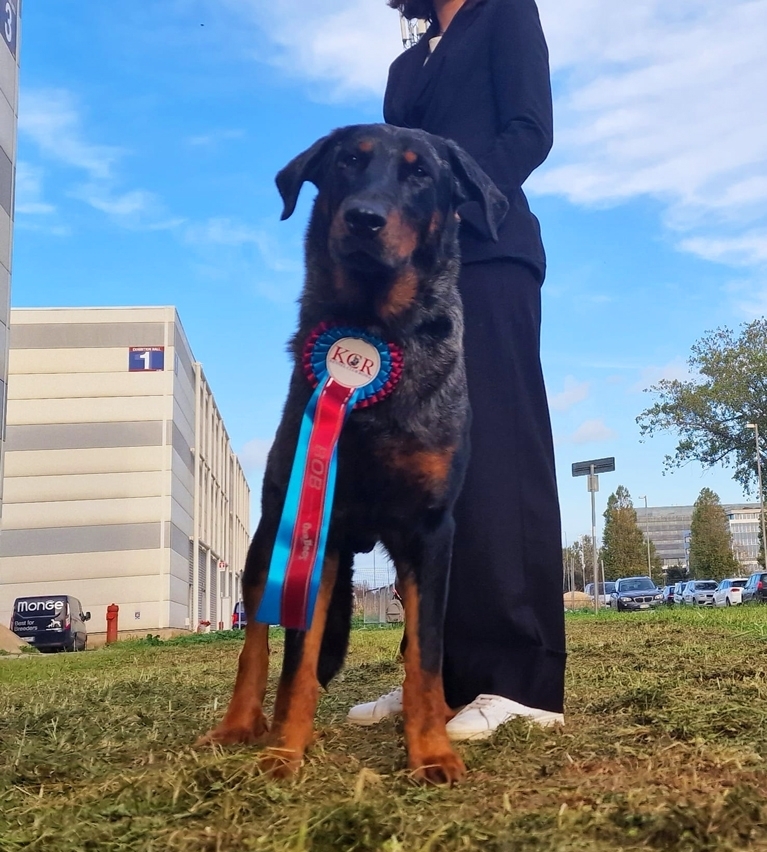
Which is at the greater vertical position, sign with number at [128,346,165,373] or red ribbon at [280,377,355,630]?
sign with number at [128,346,165,373]

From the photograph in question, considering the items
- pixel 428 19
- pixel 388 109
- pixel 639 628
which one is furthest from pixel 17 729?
pixel 639 628

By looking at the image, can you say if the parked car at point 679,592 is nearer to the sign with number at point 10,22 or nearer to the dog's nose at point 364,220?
the sign with number at point 10,22

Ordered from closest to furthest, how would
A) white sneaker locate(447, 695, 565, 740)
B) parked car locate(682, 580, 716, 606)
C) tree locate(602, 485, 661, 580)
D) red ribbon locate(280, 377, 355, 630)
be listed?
red ribbon locate(280, 377, 355, 630) < white sneaker locate(447, 695, 565, 740) < parked car locate(682, 580, 716, 606) < tree locate(602, 485, 661, 580)

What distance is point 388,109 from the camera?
3527 millimetres

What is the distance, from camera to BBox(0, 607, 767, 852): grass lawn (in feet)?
5.27

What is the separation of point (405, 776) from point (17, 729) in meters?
1.65

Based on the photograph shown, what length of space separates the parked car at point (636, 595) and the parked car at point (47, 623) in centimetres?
2015

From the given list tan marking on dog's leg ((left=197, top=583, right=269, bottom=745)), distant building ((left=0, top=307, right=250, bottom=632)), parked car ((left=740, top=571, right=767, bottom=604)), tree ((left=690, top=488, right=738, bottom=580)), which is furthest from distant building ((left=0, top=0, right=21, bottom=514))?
tree ((left=690, top=488, right=738, bottom=580))

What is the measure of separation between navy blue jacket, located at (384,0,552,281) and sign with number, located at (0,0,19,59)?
78.7ft

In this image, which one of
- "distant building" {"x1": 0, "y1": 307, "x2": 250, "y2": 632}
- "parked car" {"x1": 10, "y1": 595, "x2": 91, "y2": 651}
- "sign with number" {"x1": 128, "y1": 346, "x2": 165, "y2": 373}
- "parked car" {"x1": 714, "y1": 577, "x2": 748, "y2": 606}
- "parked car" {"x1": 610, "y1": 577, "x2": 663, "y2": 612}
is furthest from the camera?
"sign with number" {"x1": 128, "y1": 346, "x2": 165, "y2": 373}

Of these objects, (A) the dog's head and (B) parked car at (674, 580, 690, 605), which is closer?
(A) the dog's head

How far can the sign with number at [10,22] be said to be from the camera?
76.9 feet

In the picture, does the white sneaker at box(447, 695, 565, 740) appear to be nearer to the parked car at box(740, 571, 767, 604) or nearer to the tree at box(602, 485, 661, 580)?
the parked car at box(740, 571, 767, 604)

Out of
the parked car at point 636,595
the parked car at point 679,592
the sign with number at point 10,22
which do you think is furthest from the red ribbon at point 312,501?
the parked car at point 679,592
